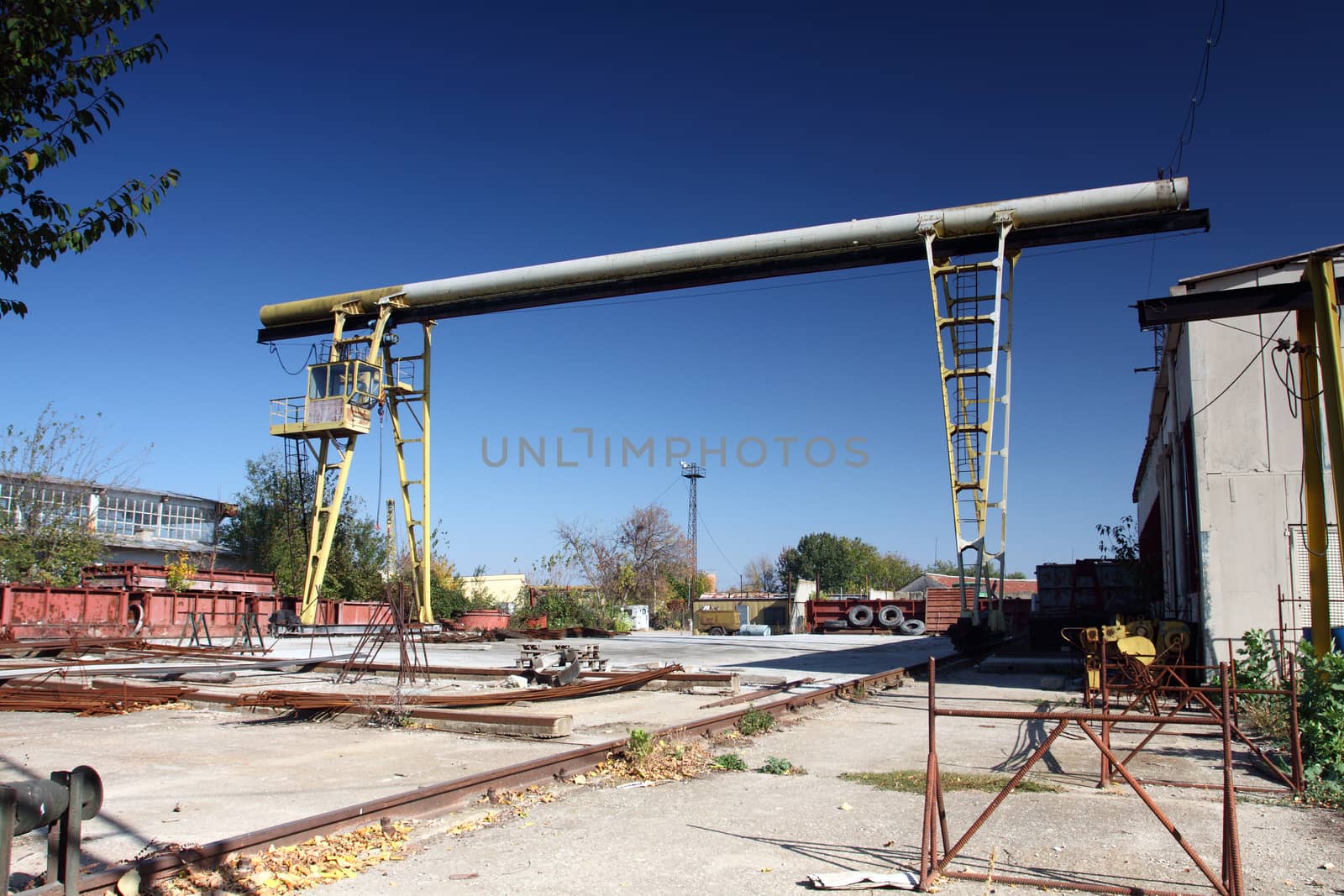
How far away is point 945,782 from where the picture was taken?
23.3 ft

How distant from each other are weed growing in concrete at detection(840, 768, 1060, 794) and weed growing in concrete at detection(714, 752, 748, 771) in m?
0.85

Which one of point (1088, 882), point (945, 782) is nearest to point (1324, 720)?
point (945, 782)

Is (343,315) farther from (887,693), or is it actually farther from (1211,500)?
(1211,500)

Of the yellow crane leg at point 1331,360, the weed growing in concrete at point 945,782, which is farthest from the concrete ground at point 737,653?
the yellow crane leg at point 1331,360

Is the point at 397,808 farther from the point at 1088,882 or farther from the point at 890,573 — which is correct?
the point at 890,573

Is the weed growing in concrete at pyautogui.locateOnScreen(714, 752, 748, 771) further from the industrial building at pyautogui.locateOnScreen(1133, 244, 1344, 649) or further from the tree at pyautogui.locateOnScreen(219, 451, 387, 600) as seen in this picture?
the tree at pyautogui.locateOnScreen(219, 451, 387, 600)

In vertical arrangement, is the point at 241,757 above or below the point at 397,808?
below

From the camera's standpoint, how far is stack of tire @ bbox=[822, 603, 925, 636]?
3797 cm

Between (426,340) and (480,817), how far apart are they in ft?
73.8

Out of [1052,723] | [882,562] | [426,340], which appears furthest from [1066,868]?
[882,562]

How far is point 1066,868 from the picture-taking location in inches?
190

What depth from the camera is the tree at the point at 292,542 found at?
38156mm

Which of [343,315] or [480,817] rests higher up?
[343,315]

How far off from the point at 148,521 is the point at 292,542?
13.0 meters
